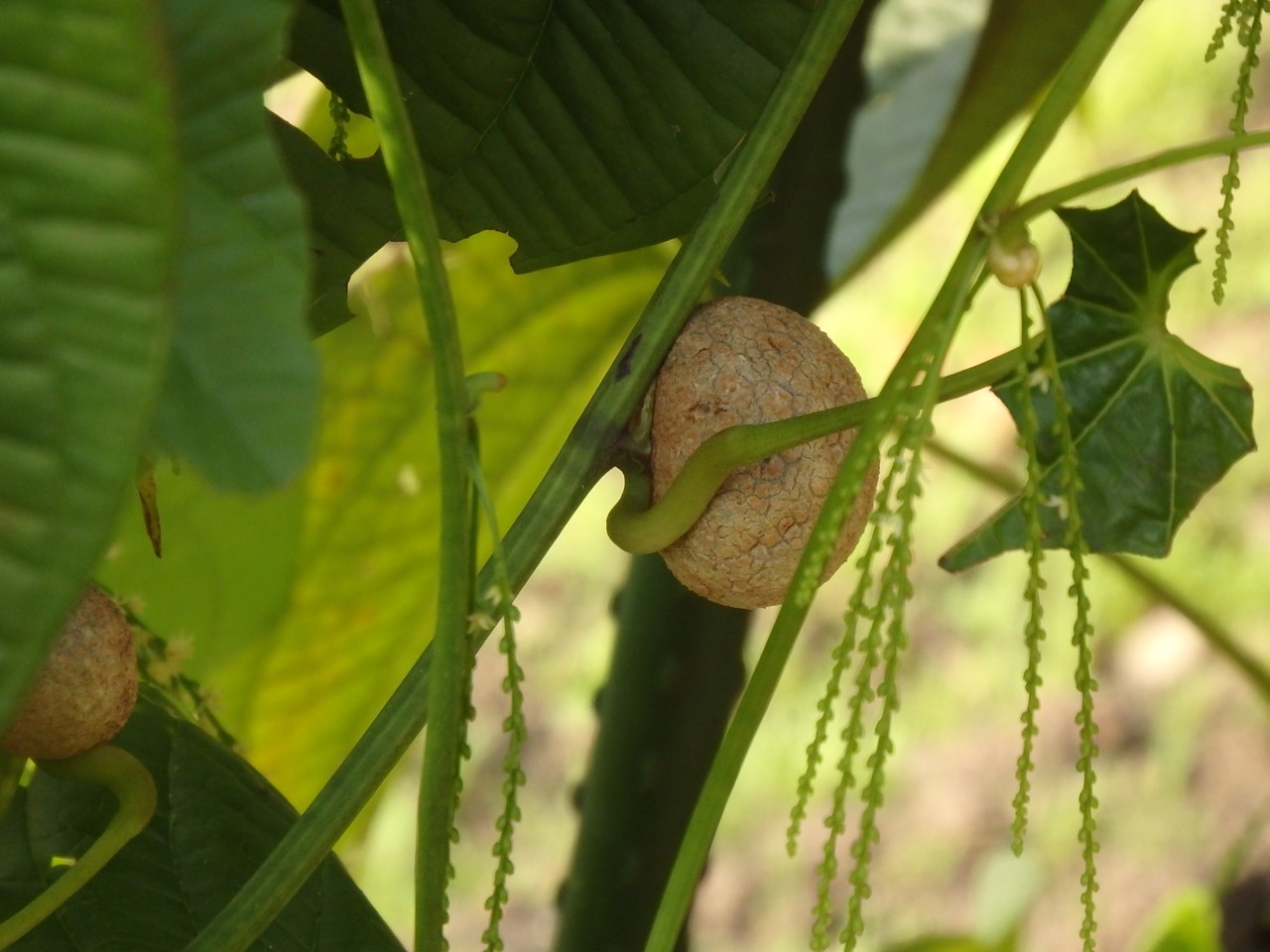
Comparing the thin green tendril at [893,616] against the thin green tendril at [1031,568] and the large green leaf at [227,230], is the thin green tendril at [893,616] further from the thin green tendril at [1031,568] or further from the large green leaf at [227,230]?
the large green leaf at [227,230]

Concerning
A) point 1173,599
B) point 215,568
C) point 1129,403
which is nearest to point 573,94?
point 1129,403

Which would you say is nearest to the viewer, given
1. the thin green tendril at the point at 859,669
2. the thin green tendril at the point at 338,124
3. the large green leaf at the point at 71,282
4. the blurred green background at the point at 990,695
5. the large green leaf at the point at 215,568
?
the large green leaf at the point at 71,282

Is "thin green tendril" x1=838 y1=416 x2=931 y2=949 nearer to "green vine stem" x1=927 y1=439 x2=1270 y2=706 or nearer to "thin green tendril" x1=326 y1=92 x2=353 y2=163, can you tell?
"thin green tendril" x1=326 y1=92 x2=353 y2=163

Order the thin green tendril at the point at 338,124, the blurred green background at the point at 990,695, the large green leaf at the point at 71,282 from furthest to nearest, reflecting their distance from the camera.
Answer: the blurred green background at the point at 990,695, the thin green tendril at the point at 338,124, the large green leaf at the point at 71,282

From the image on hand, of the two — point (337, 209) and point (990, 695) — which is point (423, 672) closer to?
point (337, 209)

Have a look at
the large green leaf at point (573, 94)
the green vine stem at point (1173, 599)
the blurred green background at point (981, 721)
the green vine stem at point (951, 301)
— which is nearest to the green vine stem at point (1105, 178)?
the green vine stem at point (951, 301)
